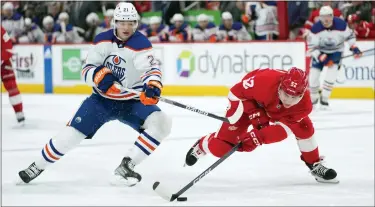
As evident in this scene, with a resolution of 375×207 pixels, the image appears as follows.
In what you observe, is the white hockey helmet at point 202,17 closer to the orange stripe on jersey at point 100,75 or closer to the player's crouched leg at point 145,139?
the player's crouched leg at point 145,139

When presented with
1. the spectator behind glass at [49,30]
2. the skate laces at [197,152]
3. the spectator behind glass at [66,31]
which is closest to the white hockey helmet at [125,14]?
the skate laces at [197,152]

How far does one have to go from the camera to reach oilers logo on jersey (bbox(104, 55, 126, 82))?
4.87 meters

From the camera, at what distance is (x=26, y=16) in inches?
504

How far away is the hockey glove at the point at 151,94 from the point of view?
4.66 m

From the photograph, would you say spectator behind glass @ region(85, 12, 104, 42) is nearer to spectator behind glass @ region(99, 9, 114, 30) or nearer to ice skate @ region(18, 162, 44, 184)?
spectator behind glass @ region(99, 9, 114, 30)

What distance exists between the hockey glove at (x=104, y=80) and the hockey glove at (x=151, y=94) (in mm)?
177

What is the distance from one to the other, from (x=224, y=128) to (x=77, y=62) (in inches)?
262

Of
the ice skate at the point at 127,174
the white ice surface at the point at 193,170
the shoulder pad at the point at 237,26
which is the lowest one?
the white ice surface at the point at 193,170

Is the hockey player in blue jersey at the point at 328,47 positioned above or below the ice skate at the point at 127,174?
above

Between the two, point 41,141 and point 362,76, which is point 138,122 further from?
point 362,76

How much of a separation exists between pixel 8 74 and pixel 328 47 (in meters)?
3.40

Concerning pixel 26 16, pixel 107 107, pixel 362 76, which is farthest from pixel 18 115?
pixel 26 16

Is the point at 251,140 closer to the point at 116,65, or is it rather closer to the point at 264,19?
the point at 116,65

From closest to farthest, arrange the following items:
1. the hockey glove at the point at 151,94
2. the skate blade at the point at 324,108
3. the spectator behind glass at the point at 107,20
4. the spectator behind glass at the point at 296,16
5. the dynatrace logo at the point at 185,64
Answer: the hockey glove at the point at 151,94
the skate blade at the point at 324,108
the spectator behind glass at the point at 296,16
the dynatrace logo at the point at 185,64
the spectator behind glass at the point at 107,20
